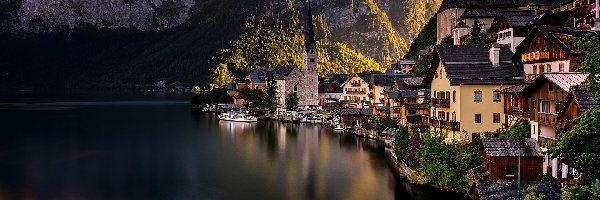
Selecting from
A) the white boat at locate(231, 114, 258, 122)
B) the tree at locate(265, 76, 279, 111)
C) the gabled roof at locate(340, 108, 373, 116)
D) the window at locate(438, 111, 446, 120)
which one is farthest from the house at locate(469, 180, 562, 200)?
the tree at locate(265, 76, 279, 111)

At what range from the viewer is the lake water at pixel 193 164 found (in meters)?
42.8

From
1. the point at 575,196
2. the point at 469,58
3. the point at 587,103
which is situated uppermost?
the point at 469,58

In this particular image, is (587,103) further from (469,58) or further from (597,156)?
(469,58)

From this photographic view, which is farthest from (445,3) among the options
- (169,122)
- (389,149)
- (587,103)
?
(587,103)

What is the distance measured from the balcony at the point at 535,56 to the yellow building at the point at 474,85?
1652 mm

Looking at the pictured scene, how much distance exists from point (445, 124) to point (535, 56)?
28.3 ft

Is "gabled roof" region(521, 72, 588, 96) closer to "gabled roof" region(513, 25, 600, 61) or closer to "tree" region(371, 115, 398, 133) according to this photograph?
"gabled roof" region(513, 25, 600, 61)

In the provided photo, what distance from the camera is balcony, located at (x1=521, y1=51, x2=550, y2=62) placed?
123 feet

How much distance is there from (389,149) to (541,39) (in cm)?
2670

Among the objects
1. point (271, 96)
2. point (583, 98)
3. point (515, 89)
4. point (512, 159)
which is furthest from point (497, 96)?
point (271, 96)

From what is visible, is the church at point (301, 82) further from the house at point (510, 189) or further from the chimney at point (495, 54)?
the house at point (510, 189)

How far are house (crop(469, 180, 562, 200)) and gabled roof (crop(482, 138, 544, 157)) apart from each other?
336 centimetres

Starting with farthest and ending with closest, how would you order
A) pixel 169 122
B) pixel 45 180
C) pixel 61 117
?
pixel 61 117 → pixel 169 122 → pixel 45 180

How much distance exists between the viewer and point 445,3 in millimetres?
95062
